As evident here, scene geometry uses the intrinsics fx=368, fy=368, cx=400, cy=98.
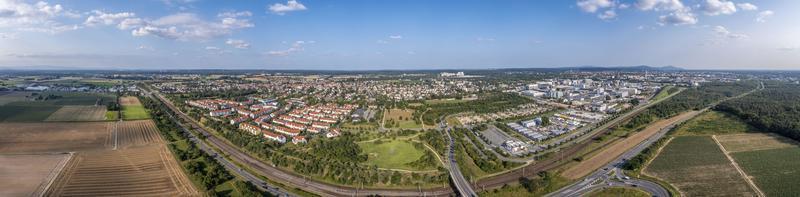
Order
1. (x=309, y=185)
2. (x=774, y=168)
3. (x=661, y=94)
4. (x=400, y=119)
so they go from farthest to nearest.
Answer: (x=661, y=94) < (x=400, y=119) < (x=774, y=168) < (x=309, y=185)

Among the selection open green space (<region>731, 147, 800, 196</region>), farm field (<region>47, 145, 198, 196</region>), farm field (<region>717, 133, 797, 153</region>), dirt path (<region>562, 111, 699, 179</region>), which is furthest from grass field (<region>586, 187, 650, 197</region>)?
farm field (<region>47, 145, 198, 196</region>)

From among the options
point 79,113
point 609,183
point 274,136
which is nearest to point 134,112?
point 79,113

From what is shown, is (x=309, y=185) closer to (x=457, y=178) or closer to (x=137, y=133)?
(x=457, y=178)

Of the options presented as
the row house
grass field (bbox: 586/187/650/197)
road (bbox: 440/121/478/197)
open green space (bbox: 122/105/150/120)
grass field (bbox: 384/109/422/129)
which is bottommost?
grass field (bbox: 586/187/650/197)

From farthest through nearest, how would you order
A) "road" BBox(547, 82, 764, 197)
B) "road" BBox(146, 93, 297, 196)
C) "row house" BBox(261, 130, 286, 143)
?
"row house" BBox(261, 130, 286, 143)
"road" BBox(146, 93, 297, 196)
"road" BBox(547, 82, 764, 197)

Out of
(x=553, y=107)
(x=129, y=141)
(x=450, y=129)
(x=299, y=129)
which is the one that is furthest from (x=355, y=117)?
(x=553, y=107)

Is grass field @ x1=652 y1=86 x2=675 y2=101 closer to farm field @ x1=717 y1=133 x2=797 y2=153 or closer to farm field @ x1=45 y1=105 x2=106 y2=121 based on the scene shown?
farm field @ x1=717 y1=133 x2=797 y2=153

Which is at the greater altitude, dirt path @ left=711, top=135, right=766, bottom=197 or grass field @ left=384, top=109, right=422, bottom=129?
grass field @ left=384, top=109, right=422, bottom=129
